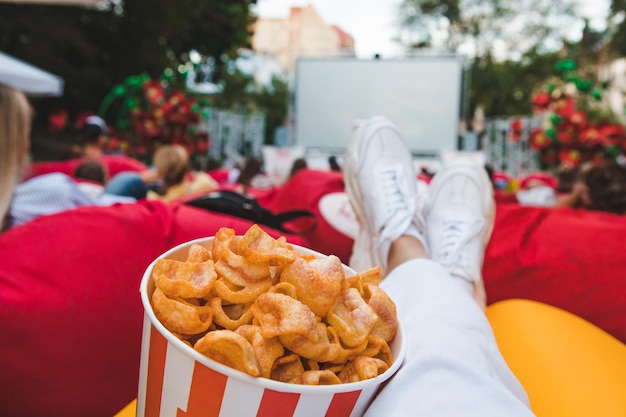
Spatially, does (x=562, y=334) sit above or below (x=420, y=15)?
below

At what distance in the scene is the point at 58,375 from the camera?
0.89 m

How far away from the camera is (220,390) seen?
46 centimetres

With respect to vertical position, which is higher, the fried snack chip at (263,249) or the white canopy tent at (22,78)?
the white canopy tent at (22,78)

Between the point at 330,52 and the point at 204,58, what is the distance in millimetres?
5657

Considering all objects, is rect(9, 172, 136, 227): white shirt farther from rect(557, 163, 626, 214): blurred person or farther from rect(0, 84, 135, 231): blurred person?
rect(557, 163, 626, 214): blurred person

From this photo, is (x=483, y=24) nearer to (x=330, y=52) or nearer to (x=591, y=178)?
(x=330, y=52)

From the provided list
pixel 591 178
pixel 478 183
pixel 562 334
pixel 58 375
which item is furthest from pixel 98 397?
pixel 591 178

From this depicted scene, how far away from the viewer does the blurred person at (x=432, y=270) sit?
559 millimetres

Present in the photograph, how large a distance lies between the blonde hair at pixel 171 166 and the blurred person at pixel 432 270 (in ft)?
5.33

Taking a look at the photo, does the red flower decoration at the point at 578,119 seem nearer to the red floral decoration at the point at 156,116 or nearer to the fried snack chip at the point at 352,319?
the red floral decoration at the point at 156,116

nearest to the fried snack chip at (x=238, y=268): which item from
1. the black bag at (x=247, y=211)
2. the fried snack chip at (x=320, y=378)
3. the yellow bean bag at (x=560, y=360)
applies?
the fried snack chip at (x=320, y=378)

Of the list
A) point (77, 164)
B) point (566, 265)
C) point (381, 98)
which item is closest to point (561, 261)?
point (566, 265)

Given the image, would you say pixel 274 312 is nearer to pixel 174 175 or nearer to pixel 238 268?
pixel 238 268

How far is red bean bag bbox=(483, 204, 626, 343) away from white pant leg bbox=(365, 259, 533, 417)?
2.14ft
